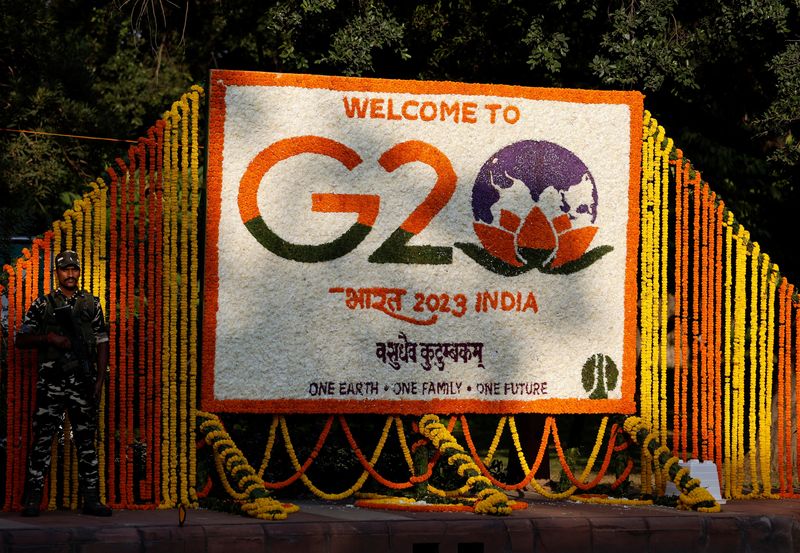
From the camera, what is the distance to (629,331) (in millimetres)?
13148

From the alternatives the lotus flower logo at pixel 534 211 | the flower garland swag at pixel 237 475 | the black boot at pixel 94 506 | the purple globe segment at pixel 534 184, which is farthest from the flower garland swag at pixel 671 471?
the black boot at pixel 94 506

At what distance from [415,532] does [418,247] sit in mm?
2418

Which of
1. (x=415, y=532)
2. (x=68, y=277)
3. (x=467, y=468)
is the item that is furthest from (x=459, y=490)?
(x=68, y=277)

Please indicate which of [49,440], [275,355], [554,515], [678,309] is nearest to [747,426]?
[678,309]

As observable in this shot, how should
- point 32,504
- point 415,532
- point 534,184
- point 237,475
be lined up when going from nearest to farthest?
point 415,532
point 32,504
point 237,475
point 534,184

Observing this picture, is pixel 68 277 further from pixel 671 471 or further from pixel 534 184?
pixel 671 471

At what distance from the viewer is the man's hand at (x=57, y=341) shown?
11.3 m

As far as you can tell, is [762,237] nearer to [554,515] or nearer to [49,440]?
[554,515]

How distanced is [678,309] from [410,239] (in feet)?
7.99

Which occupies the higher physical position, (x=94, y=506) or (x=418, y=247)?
(x=418, y=247)

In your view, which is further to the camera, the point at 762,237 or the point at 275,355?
the point at 762,237

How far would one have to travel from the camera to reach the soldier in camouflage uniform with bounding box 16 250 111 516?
11.4 meters

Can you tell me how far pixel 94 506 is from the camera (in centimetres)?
1152

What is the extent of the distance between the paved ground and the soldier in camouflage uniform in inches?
14.5
